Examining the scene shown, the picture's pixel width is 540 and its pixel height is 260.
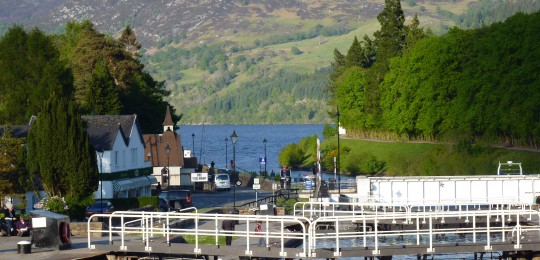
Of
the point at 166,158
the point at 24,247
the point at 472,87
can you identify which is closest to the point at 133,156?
the point at 166,158

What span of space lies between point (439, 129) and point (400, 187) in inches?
2989

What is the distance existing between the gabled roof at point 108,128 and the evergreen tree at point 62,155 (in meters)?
20.6

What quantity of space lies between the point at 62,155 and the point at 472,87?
74621 mm

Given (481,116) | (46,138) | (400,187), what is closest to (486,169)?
(481,116)

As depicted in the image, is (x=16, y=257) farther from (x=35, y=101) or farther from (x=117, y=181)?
(x=35, y=101)

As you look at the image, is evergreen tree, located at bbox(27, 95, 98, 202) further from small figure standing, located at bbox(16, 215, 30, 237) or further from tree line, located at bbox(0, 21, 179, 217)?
small figure standing, located at bbox(16, 215, 30, 237)

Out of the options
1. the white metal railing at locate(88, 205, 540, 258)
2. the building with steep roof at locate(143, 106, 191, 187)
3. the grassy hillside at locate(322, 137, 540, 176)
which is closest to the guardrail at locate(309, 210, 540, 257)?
the white metal railing at locate(88, 205, 540, 258)

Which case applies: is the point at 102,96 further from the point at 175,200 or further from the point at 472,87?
the point at 175,200

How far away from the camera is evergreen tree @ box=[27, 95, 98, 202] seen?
273ft

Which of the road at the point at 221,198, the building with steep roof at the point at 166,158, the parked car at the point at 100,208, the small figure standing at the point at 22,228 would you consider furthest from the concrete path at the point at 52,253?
the building with steep roof at the point at 166,158

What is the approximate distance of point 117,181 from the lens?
110m

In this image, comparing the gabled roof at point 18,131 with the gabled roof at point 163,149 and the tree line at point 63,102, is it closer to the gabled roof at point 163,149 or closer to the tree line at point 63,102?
the tree line at point 63,102

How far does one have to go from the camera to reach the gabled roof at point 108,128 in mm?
108875

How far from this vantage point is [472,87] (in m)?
149
